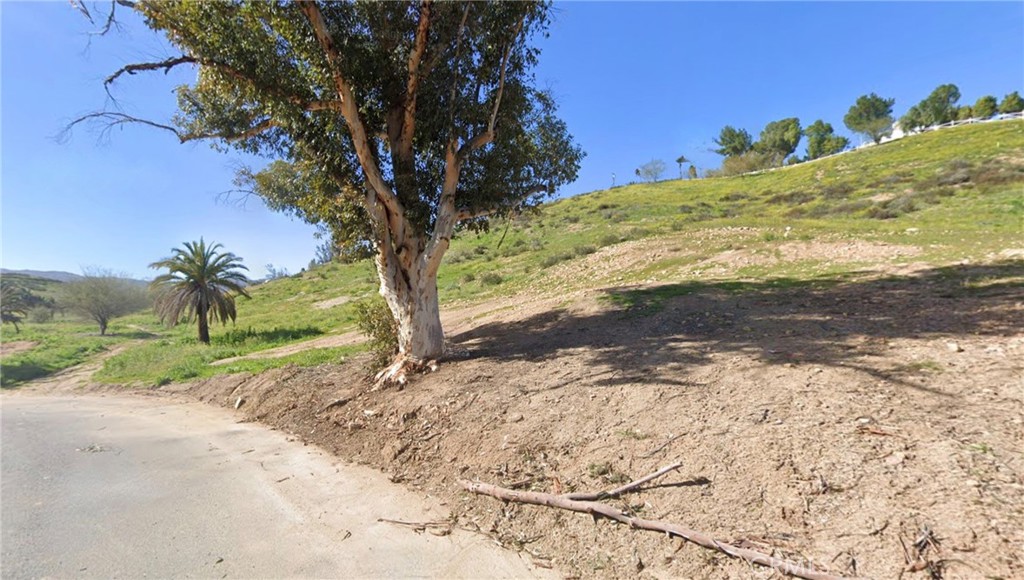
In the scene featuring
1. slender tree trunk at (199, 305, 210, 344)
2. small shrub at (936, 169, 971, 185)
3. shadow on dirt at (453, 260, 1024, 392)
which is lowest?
shadow on dirt at (453, 260, 1024, 392)

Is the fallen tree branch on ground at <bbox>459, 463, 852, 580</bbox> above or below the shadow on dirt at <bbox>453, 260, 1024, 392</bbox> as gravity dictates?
below

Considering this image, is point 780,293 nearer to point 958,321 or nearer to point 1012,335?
point 958,321

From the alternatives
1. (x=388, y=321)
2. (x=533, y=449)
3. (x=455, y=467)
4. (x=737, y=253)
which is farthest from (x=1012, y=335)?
(x=737, y=253)

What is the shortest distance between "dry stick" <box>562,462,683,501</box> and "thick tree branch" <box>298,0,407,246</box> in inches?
220

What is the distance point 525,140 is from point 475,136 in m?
1.29

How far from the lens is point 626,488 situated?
374 cm

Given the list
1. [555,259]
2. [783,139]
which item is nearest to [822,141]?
[783,139]

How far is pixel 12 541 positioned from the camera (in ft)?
12.5

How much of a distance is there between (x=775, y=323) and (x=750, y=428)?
3.62 m

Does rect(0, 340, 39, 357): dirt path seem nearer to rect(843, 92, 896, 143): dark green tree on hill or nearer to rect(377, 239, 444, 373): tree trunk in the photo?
rect(377, 239, 444, 373): tree trunk

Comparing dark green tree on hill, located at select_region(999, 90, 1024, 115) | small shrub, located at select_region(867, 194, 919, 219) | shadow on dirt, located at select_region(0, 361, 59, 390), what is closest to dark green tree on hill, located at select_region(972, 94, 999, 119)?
dark green tree on hill, located at select_region(999, 90, 1024, 115)

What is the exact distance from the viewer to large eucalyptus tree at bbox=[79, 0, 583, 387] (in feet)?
22.3

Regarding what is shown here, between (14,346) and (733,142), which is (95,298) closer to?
(14,346)

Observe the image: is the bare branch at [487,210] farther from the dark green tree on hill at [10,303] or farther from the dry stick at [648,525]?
the dark green tree on hill at [10,303]
